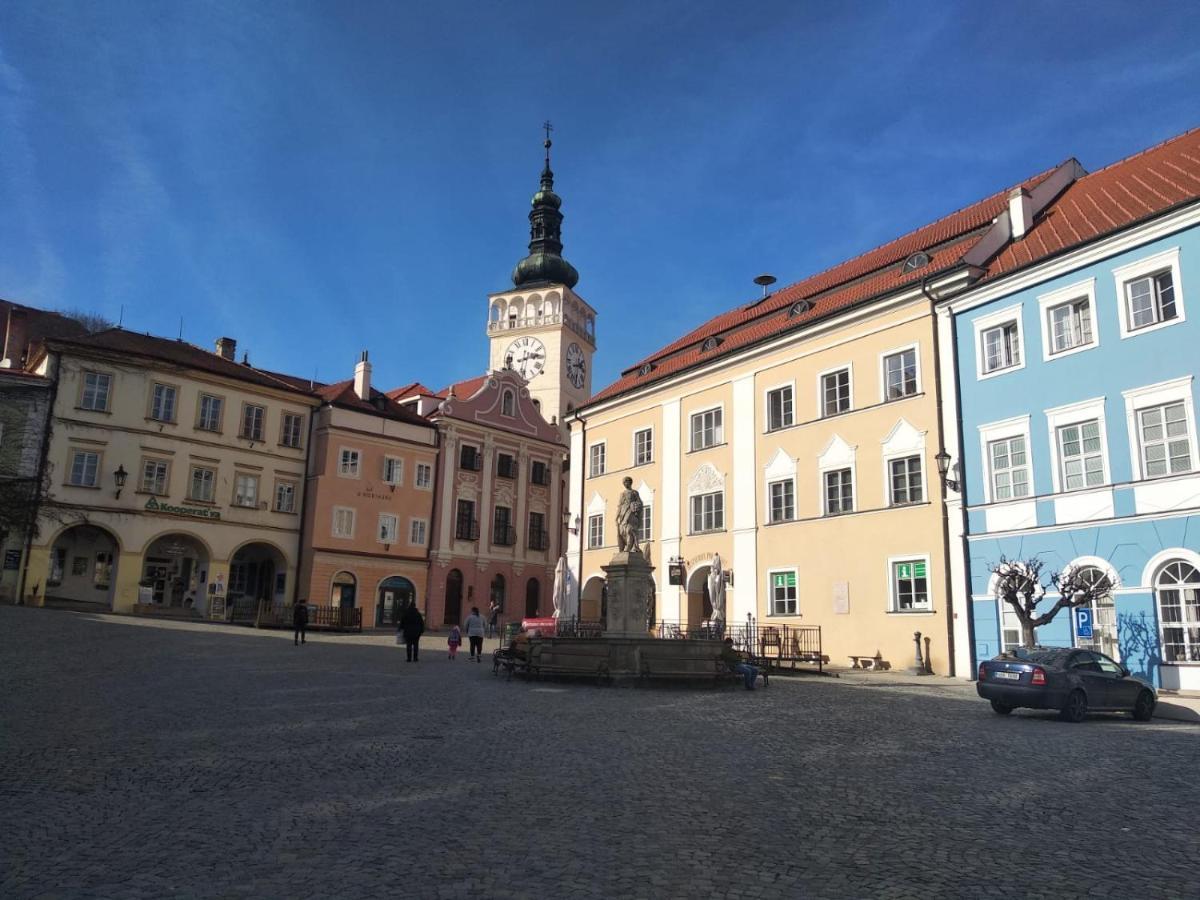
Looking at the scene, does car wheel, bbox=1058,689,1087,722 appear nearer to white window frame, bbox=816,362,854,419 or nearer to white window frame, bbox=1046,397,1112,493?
white window frame, bbox=1046,397,1112,493

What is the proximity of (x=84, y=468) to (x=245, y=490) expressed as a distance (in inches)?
266

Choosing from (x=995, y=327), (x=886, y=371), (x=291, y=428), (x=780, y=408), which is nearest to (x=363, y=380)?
(x=291, y=428)

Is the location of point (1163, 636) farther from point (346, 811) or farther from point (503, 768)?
point (346, 811)

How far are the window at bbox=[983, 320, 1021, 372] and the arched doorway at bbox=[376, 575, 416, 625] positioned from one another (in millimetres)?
30553

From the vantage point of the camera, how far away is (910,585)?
82.3ft

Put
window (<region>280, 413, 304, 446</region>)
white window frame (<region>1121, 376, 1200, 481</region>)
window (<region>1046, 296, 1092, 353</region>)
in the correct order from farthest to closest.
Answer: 1. window (<region>280, 413, 304, 446</region>)
2. window (<region>1046, 296, 1092, 353</region>)
3. white window frame (<region>1121, 376, 1200, 481</region>)

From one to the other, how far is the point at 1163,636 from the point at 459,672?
51.4 feet

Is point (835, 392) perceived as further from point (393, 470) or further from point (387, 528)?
point (387, 528)

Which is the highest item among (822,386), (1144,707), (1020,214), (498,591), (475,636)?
(1020,214)

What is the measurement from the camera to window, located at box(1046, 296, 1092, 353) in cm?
2198

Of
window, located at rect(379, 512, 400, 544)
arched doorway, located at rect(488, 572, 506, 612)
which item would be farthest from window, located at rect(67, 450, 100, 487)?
arched doorway, located at rect(488, 572, 506, 612)

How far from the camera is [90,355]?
3697 centimetres

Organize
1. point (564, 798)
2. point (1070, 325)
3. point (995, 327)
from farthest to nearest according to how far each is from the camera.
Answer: point (995, 327) → point (1070, 325) → point (564, 798)

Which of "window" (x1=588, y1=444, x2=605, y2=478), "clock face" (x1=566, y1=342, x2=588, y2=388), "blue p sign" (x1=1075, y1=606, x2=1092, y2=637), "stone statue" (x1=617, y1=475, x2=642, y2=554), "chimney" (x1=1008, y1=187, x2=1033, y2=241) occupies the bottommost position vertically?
"blue p sign" (x1=1075, y1=606, x2=1092, y2=637)
